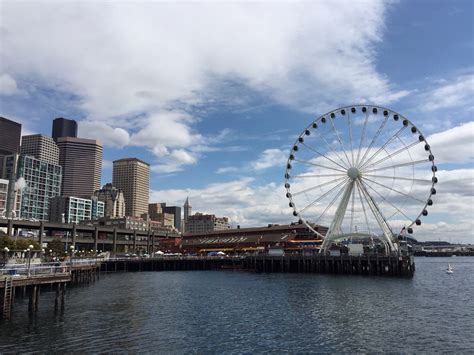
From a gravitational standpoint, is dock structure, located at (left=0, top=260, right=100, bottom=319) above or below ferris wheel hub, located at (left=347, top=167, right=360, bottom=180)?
below

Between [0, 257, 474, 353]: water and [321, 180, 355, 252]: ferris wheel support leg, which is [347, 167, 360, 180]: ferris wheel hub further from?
[0, 257, 474, 353]: water

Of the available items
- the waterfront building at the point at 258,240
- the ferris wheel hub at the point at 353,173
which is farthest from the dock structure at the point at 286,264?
the ferris wheel hub at the point at 353,173

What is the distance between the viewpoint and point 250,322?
39625 mm

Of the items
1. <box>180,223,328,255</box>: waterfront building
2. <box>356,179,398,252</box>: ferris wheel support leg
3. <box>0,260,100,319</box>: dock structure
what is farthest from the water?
<box>180,223,328,255</box>: waterfront building

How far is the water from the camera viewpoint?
103 feet

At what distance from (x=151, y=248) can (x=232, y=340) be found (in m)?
154

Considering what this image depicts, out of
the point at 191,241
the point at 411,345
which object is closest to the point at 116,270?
the point at 191,241

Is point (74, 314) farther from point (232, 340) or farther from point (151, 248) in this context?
point (151, 248)

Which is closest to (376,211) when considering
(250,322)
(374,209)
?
(374,209)

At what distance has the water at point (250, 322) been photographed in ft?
103

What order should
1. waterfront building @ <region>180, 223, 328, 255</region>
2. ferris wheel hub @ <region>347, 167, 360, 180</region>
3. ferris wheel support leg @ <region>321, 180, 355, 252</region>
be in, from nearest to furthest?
1. ferris wheel hub @ <region>347, 167, 360, 180</region>
2. ferris wheel support leg @ <region>321, 180, 355, 252</region>
3. waterfront building @ <region>180, 223, 328, 255</region>

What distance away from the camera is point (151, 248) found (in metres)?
182

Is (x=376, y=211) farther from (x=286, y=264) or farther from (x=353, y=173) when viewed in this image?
(x=286, y=264)

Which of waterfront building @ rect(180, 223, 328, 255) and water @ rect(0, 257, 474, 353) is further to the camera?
waterfront building @ rect(180, 223, 328, 255)
